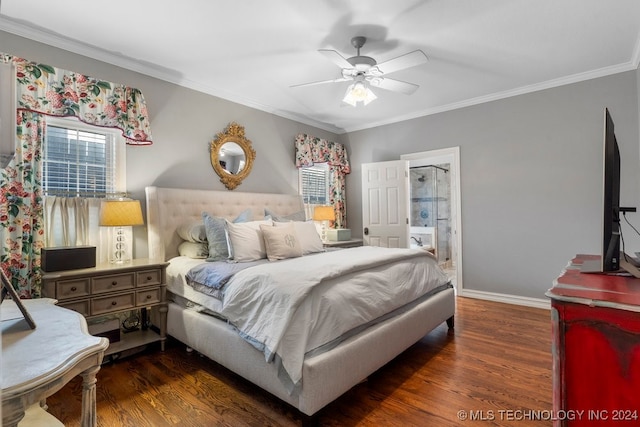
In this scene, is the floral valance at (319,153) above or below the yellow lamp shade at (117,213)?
above

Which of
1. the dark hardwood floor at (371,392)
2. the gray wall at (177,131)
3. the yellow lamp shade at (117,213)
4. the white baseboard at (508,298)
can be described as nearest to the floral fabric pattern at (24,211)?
the yellow lamp shade at (117,213)

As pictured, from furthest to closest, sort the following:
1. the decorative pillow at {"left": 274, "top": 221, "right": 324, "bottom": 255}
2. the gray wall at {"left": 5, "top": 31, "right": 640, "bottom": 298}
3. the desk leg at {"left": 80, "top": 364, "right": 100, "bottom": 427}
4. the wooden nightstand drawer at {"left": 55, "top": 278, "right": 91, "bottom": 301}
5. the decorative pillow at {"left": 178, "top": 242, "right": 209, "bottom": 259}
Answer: the gray wall at {"left": 5, "top": 31, "right": 640, "bottom": 298} < the decorative pillow at {"left": 274, "top": 221, "right": 324, "bottom": 255} < the decorative pillow at {"left": 178, "top": 242, "right": 209, "bottom": 259} < the wooden nightstand drawer at {"left": 55, "top": 278, "right": 91, "bottom": 301} < the desk leg at {"left": 80, "top": 364, "right": 100, "bottom": 427}

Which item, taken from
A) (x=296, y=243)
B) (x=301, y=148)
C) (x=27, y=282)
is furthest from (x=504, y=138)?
(x=27, y=282)

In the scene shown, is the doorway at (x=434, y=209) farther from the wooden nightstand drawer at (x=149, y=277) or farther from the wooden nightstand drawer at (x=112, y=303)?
the wooden nightstand drawer at (x=112, y=303)

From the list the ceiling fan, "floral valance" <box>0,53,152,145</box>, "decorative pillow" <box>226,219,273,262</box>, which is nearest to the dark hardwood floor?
"decorative pillow" <box>226,219,273,262</box>

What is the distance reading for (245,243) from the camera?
9.22ft

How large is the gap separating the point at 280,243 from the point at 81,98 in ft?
6.77

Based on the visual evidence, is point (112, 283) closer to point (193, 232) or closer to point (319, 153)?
point (193, 232)

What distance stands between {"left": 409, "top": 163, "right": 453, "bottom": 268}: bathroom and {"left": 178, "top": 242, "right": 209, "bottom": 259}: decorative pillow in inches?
197

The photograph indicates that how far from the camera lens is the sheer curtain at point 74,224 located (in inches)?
102

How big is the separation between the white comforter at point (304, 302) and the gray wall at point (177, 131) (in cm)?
170

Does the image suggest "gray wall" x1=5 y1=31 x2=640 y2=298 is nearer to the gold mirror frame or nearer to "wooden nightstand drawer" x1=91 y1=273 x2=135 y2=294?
the gold mirror frame

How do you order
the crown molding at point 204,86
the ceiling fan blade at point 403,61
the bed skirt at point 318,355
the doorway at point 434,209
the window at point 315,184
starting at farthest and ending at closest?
the doorway at point 434,209 → the window at point 315,184 → the crown molding at point 204,86 → the ceiling fan blade at point 403,61 → the bed skirt at point 318,355

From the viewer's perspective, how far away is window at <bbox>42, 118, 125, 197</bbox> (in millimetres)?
2646
